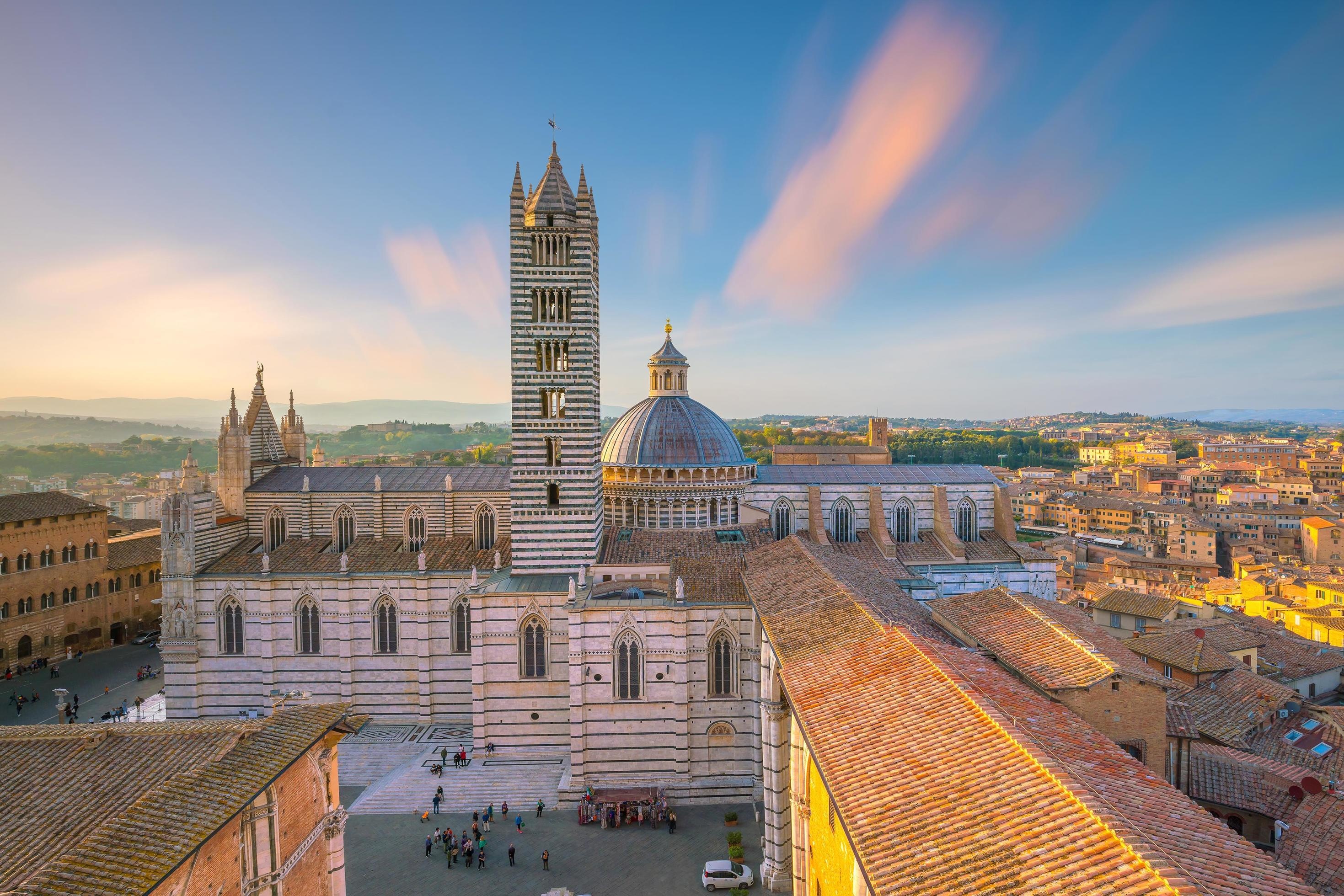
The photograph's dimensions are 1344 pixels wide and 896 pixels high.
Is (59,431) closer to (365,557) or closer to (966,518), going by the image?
(365,557)

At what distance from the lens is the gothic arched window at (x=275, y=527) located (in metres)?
36.1

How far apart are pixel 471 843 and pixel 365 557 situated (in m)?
14.5

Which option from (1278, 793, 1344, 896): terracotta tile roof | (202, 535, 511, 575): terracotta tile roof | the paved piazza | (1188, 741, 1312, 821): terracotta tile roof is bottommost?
the paved piazza

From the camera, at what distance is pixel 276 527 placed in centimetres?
3625

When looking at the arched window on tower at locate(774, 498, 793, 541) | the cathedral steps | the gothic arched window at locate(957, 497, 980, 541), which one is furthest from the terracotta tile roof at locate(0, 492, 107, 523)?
the gothic arched window at locate(957, 497, 980, 541)

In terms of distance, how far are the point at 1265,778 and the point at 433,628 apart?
28.5 metres

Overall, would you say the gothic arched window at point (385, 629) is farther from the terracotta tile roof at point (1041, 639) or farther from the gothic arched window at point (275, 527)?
the terracotta tile roof at point (1041, 639)

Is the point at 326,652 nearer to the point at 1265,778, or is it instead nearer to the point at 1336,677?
the point at 1265,778

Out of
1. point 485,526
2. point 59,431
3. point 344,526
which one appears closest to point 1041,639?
point 485,526

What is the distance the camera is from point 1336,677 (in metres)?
32.3

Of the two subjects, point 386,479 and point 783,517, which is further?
point 783,517

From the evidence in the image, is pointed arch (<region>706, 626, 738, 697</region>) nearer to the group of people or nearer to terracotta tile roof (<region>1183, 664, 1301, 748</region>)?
the group of people

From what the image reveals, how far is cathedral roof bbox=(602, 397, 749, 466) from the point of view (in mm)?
35562

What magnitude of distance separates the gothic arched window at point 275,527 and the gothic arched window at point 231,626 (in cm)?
388
